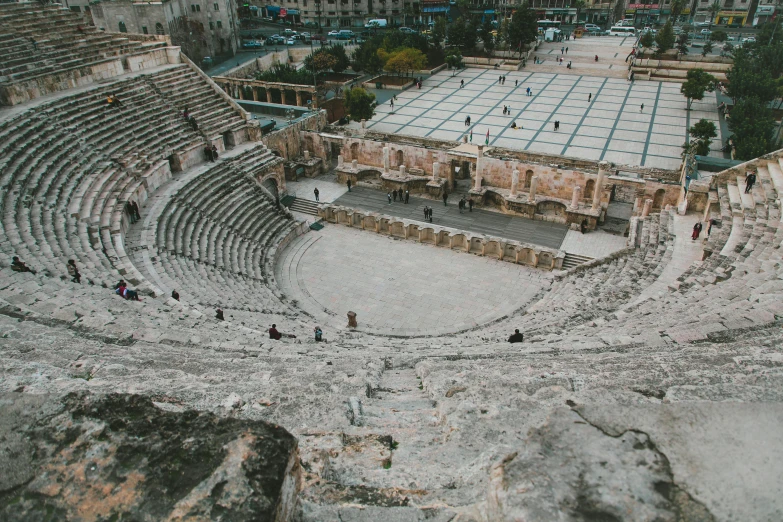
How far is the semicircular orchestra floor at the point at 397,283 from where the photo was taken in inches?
692

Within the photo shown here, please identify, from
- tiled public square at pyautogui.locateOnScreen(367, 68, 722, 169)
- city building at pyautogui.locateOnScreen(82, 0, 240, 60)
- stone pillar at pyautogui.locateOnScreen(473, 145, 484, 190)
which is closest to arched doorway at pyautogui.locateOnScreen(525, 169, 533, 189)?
stone pillar at pyautogui.locateOnScreen(473, 145, 484, 190)

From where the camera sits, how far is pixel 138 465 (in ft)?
12.5

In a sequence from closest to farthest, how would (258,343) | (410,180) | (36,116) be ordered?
(258,343) → (36,116) → (410,180)

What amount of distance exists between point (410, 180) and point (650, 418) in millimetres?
23247

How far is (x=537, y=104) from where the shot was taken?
4044 cm

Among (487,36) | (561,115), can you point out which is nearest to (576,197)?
(561,115)

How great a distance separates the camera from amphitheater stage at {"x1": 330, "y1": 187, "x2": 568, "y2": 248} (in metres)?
23.0

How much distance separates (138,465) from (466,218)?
21.8 meters

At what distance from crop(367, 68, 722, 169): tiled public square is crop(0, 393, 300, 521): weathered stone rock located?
95.9 feet

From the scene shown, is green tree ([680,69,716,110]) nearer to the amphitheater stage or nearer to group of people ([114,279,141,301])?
the amphitheater stage

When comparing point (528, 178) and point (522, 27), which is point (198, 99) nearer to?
point (528, 178)

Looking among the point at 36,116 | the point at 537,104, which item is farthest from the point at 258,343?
the point at 537,104

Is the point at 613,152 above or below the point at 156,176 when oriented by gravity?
below

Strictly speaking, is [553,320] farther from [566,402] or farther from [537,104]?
[537,104]
